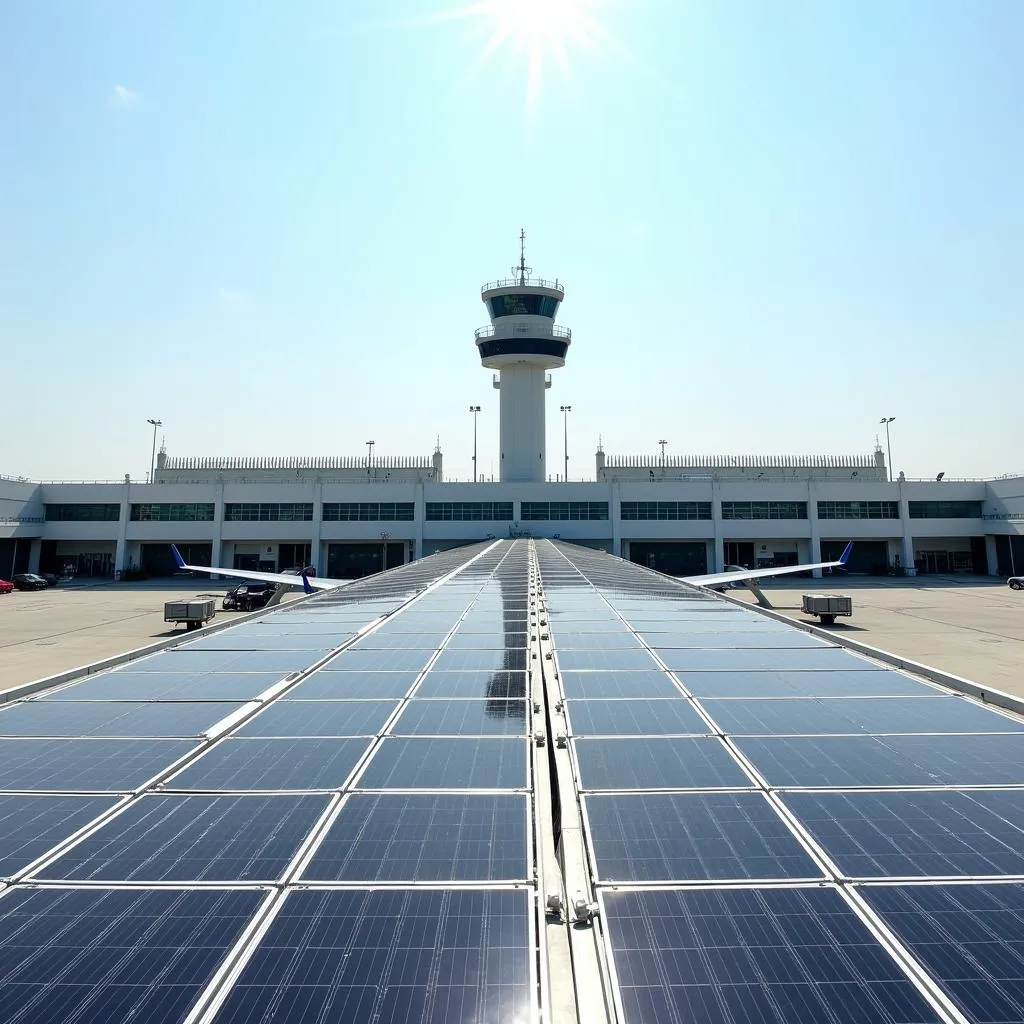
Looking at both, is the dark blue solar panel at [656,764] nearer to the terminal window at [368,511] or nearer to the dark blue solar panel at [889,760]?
the dark blue solar panel at [889,760]

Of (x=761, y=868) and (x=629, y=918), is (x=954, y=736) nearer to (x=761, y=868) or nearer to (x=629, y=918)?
(x=761, y=868)

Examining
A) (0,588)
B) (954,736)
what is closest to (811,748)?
(954,736)

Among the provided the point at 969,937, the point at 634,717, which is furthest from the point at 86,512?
the point at 969,937

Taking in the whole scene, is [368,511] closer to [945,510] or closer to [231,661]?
[231,661]

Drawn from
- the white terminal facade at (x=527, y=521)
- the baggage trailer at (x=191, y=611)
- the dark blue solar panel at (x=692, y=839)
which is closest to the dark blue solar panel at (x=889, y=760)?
the dark blue solar panel at (x=692, y=839)

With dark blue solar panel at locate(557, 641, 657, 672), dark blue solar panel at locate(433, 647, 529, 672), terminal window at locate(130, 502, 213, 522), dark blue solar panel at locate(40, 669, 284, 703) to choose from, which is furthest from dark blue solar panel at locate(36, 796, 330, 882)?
terminal window at locate(130, 502, 213, 522)

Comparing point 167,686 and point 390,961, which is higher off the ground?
point 167,686
